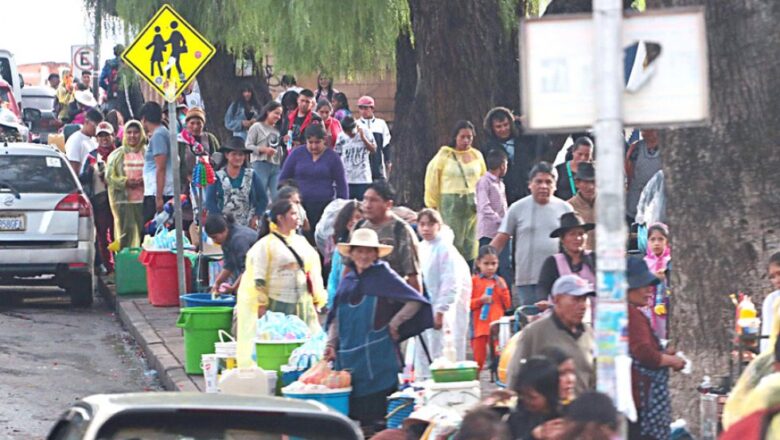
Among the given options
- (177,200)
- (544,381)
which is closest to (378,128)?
(177,200)

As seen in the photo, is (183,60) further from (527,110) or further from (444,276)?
(527,110)

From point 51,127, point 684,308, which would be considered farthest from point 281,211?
point 51,127

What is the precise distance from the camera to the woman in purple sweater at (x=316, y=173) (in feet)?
59.4

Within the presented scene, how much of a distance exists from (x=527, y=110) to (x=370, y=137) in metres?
15.4

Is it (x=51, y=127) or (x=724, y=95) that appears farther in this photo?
(x=51, y=127)

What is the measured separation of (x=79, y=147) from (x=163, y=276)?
5.64 meters

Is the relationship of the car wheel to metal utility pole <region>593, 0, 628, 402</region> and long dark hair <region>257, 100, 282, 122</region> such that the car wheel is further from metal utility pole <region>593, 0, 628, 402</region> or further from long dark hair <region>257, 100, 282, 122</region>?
metal utility pole <region>593, 0, 628, 402</region>

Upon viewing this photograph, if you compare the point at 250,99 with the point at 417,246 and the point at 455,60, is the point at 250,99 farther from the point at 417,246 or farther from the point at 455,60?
the point at 417,246

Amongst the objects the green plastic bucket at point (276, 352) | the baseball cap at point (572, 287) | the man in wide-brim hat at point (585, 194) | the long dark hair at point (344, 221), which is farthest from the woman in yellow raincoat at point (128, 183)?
the baseball cap at point (572, 287)

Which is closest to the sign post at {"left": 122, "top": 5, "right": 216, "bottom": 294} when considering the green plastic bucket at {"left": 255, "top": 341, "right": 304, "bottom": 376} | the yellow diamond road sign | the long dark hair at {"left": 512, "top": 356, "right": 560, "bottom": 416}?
the yellow diamond road sign

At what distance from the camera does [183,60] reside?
17672mm

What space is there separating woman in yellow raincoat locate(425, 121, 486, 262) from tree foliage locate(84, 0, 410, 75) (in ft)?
17.2

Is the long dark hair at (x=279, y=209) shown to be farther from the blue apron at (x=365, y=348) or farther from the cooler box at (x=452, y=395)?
the cooler box at (x=452, y=395)

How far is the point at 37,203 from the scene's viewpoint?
19.3m
